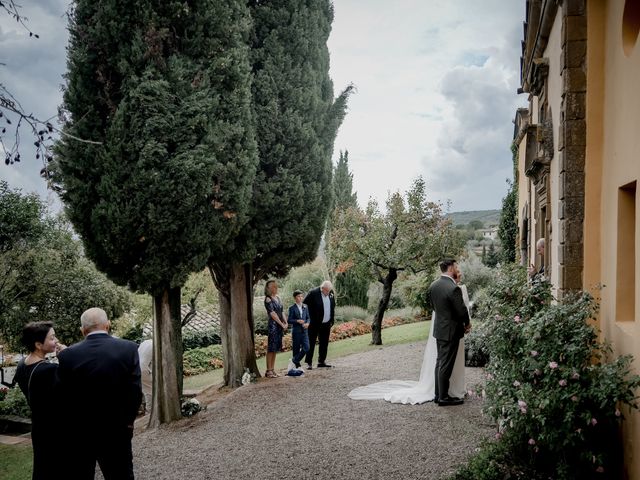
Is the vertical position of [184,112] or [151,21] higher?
[151,21]

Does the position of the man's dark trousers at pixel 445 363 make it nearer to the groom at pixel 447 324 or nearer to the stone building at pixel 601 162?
the groom at pixel 447 324

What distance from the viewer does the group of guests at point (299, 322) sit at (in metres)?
10.7

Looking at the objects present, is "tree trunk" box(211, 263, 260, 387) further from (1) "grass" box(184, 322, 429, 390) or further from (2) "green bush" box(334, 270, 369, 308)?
(2) "green bush" box(334, 270, 369, 308)

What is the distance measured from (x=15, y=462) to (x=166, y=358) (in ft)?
8.22

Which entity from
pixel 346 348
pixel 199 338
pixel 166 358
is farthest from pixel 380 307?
pixel 199 338

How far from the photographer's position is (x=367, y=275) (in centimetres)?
1634

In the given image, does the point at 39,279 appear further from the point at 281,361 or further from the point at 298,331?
the point at 298,331

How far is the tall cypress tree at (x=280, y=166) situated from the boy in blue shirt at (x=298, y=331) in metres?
0.87

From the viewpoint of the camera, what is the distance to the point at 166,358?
856cm

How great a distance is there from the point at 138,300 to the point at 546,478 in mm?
16579

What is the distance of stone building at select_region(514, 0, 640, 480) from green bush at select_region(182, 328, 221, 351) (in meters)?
17.6

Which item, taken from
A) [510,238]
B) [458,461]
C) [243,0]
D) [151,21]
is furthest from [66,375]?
[510,238]

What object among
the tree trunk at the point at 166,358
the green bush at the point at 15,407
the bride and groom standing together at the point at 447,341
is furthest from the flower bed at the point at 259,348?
the bride and groom standing together at the point at 447,341

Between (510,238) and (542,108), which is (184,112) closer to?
(542,108)
